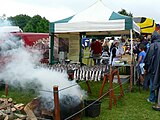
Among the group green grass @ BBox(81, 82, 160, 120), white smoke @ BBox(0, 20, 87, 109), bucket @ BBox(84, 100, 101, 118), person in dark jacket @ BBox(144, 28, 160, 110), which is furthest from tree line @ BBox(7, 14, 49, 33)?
person in dark jacket @ BBox(144, 28, 160, 110)

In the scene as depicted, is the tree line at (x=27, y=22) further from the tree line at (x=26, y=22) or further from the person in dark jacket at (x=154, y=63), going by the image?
the person in dark jacket at (x=154, y=63)

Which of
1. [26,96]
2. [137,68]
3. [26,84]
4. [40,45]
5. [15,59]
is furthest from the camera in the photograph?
[40,45]

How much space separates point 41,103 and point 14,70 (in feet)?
3.81

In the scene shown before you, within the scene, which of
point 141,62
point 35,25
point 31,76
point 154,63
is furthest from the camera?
point 35,25

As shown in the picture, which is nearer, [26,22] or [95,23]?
[95,23]

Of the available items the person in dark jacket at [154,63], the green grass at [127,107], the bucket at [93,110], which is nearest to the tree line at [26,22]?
the green grass at [127,107]

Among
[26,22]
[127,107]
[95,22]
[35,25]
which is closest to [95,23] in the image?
[95,22]

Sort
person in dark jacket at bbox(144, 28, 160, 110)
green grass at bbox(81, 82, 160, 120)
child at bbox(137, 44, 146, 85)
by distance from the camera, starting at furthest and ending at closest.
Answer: child at bbox(137, 44, 146, 85), person in dark jacket at bbox(144, 28, 160, 110), green grass at bbox(81, 82, 160, 120)

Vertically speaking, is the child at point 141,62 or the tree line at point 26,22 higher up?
the tree line at point 26,22

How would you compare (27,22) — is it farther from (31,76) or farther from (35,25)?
(31,76)

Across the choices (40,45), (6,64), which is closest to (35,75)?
(6,64)

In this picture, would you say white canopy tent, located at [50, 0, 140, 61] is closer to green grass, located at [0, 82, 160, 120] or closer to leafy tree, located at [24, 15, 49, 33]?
green grass, located at [0, 82, 160, 120]

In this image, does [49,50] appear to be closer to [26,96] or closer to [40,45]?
[40,45]

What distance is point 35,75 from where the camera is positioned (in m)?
5.14
